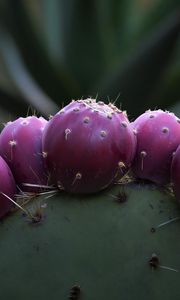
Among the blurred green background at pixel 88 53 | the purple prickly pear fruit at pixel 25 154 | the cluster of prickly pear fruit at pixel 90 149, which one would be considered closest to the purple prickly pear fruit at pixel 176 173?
the cluster of prickly pear fruit at pixel 90 149

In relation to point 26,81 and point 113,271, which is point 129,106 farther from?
point 113,271

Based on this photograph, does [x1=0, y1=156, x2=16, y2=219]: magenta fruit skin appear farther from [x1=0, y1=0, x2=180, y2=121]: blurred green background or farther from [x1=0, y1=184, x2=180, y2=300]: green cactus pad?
[x1=0, y1=0, x2=180, y2=121]: blurred green background

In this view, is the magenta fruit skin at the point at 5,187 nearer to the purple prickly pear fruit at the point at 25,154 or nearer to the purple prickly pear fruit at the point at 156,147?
the purple prickly pear fruit at the point at 25,154

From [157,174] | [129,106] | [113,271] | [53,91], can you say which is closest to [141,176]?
[157,174]

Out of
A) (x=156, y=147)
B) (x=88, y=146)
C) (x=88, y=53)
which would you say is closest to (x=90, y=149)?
(x=88, y=146)

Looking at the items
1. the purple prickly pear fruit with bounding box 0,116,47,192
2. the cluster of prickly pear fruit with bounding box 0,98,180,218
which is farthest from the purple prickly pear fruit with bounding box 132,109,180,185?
the purple prickly pear fruit with bounding box 0,116,47,192

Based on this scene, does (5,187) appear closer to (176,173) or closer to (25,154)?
(25,154)
